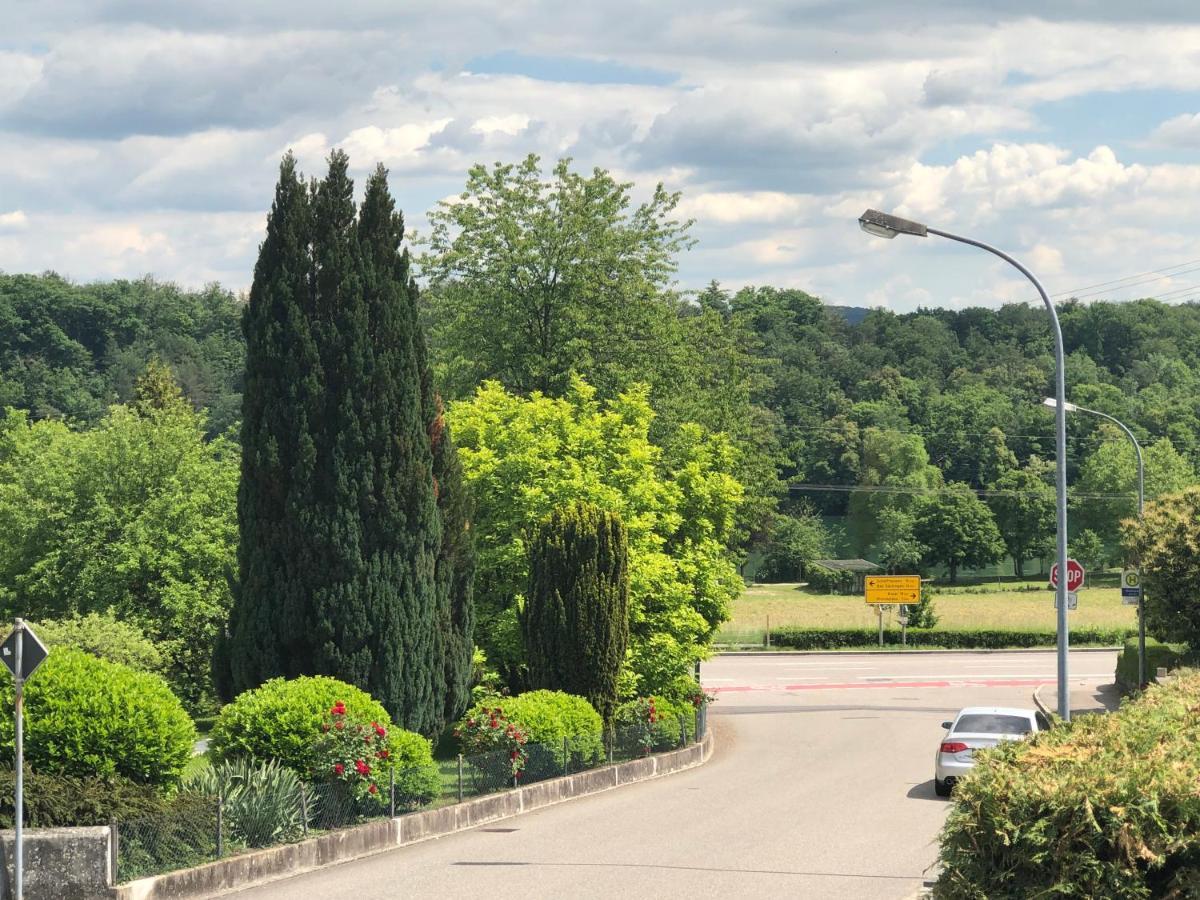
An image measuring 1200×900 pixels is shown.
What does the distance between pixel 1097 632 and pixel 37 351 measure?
84567mm

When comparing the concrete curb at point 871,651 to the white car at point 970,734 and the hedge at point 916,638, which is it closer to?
the hedge at point 916,638

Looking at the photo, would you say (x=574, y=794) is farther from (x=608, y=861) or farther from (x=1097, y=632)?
(x=1097, y=632)

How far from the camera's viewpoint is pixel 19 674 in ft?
47.3

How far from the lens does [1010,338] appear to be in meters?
153

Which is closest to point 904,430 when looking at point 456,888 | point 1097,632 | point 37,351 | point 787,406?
point 787,406

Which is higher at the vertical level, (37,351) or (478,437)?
(37,351)

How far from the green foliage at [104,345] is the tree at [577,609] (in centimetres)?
7726

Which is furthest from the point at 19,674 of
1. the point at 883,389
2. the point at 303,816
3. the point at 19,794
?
the point at 883,389

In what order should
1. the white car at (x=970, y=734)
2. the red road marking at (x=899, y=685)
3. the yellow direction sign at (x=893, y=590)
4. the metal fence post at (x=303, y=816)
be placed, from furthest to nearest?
the yellow direction sign at (x=893, y=590) → the red road marking at (x=899, y=685) → the white car at (x=970, y=734) → the metal fence post at (x=303, y=816)

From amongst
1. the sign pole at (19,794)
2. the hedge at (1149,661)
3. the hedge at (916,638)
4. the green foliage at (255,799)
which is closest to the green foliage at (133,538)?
the green foliage at (255,799)

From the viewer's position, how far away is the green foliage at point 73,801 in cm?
1479

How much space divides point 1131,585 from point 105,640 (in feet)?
89.3

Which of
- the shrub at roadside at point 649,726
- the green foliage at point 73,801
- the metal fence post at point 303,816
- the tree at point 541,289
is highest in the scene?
the tree at point 541,289

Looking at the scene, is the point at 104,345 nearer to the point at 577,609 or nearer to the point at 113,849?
the point at 577,609
